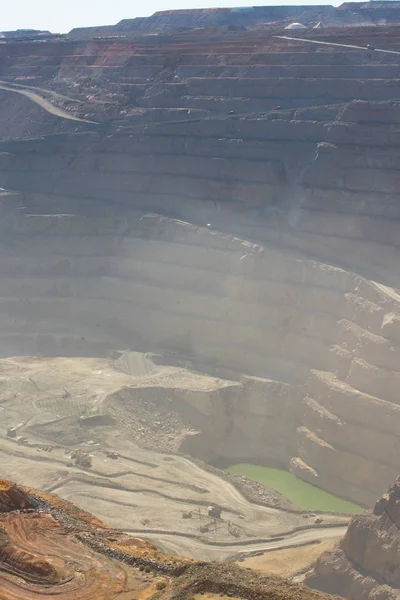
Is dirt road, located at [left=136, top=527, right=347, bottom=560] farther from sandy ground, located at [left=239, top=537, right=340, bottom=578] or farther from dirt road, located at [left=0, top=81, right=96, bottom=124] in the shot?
dirt road, located at [left=0, top=81, right=96, bottom=124]

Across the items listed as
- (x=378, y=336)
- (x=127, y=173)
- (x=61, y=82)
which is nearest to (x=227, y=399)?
(x=378, y=336)

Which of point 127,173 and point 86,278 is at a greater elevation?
point 127,173

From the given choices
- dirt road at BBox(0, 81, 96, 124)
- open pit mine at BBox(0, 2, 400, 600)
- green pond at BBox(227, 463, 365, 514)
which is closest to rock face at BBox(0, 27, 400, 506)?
open pit mine at BBox(0, 2, 400, 600)

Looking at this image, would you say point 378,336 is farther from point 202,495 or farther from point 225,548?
point 225,548

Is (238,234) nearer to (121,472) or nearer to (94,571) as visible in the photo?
(121,472)

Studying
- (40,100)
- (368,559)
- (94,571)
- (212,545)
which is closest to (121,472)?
(212,545)

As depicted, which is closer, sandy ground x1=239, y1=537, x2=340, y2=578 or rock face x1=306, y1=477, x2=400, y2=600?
rock face x1=306, y1=477, x2=400, y2=600

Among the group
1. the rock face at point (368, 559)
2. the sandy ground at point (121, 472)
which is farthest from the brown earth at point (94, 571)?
the sandy ground at point (121, 472)
